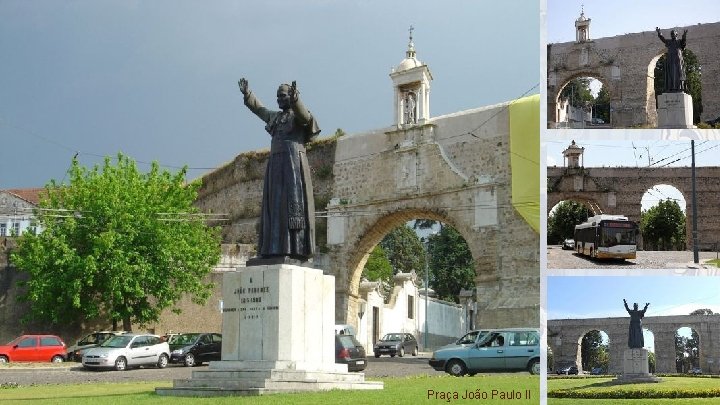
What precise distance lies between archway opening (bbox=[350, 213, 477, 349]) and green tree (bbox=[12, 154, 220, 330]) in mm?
6264

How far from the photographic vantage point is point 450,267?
164 ft

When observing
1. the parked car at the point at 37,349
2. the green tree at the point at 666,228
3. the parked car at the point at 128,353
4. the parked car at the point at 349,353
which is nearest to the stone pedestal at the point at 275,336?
the green tree at the point at 666,228

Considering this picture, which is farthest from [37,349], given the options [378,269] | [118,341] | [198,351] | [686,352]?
[378,269]

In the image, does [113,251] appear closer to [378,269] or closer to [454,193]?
[454,193]

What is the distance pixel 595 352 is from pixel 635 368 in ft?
1.58

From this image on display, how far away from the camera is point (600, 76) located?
20.1 m

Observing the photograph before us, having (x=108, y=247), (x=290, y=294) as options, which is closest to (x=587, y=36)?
(x=290, y=294)

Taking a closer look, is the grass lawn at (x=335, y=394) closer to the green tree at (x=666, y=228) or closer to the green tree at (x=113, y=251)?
the green tree at (x=666, y=228)

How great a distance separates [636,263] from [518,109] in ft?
67.8

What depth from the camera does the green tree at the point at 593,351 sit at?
818 centimetres

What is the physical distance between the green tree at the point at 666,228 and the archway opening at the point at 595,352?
911 millimetres

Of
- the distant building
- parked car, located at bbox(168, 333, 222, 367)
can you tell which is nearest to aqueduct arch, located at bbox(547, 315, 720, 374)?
parked car, located at bbox(168, 333, 222, 367)

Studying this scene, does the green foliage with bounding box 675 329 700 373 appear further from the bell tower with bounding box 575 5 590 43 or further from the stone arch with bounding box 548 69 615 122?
the stone arch with bounding box 548 69 615 122

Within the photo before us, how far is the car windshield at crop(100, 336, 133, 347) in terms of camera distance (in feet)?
70.8
